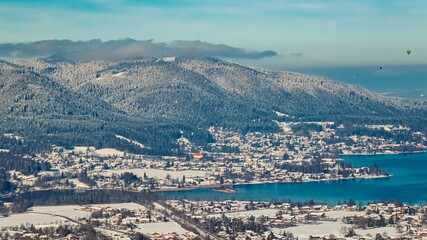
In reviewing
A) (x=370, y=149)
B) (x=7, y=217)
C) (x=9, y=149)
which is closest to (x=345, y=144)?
(x=370, y=149)

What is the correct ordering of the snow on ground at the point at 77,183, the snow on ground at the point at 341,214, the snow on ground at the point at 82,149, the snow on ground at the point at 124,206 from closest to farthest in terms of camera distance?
1. the snow on ground at the point at 341,214
2. the snow on ground at the point at 124,206
3. the snow on ground at the point at 77,183
4. the snow on ground at the point at 82,149

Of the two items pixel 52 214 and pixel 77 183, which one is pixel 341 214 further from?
pixel 77 183

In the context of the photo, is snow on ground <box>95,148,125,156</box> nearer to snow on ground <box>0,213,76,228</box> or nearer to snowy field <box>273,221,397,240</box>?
snow on ground <box>0,213,76,228</box>

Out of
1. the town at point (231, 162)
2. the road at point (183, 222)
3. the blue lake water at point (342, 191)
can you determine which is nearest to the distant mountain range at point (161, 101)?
the town at point (231, 162)

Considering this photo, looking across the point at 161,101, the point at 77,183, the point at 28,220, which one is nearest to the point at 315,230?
the point at 28,220

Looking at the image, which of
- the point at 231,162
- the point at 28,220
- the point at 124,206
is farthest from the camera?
the point at 231,162

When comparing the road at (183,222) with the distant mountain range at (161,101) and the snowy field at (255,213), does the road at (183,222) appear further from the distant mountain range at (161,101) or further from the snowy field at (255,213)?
the distant mountain range at (161,101)
